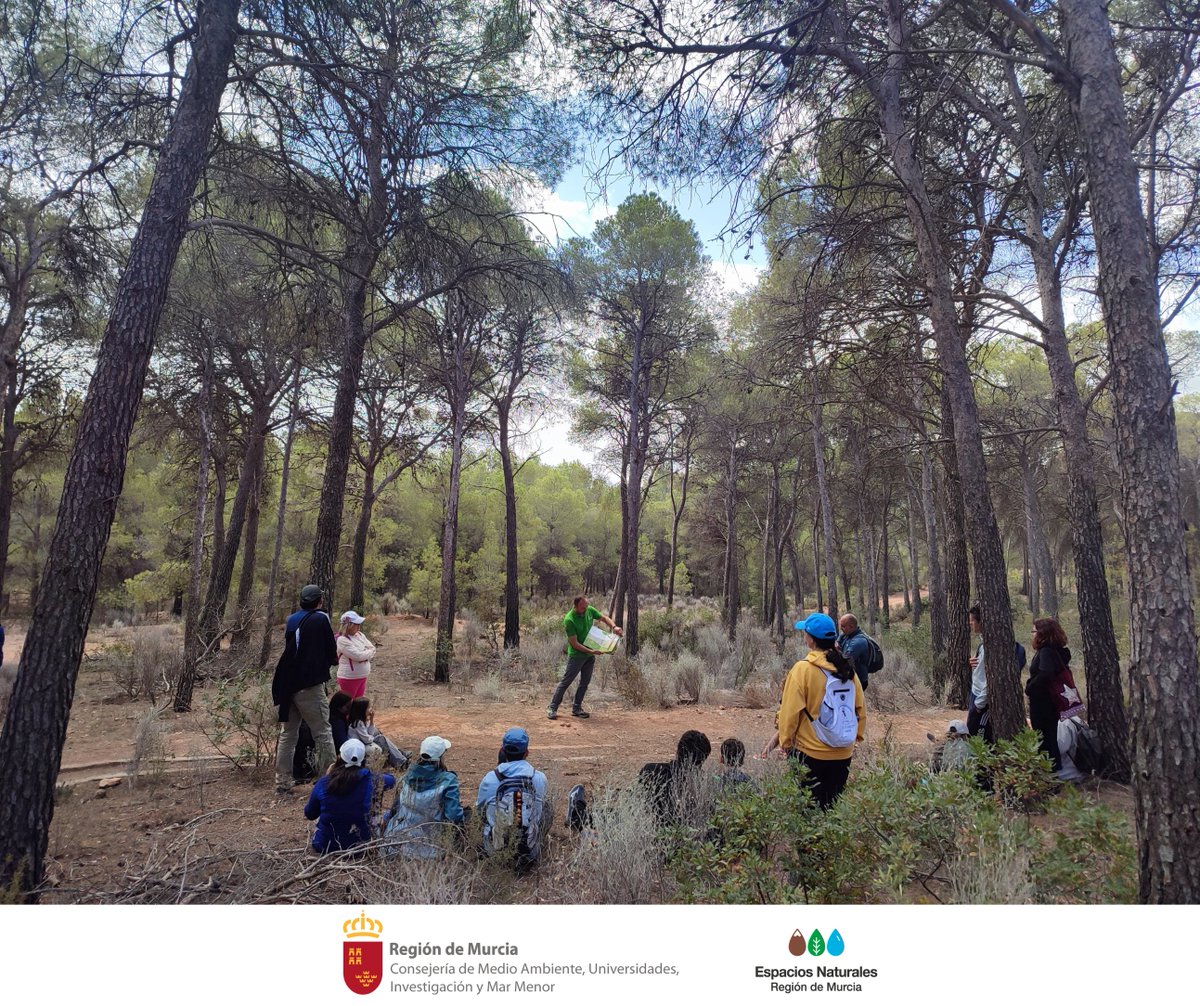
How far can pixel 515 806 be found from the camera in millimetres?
3582

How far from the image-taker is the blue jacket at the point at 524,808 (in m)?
3.58

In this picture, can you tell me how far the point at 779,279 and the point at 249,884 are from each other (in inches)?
455

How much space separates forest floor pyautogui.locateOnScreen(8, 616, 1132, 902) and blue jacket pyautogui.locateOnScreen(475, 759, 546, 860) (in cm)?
82

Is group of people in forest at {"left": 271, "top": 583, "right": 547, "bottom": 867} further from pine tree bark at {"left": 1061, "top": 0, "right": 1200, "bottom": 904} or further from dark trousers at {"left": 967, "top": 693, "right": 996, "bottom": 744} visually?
dark trousers at {"left": 967, "top": 693, "right": 996, "bottom": 744}

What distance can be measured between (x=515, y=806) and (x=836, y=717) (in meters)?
1.95

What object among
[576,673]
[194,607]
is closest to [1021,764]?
[576,673]

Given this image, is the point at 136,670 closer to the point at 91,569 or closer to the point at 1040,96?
the point at 91,569

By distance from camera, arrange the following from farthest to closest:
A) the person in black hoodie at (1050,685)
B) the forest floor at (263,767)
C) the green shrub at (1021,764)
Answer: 1. the person in black hoodie at (1050,685)
2. the forest floor at (263,767)
3. the green shrub at (1021,764)

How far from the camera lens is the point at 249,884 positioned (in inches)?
114

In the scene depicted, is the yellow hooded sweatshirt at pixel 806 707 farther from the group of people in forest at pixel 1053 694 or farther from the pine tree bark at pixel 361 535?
the pine tree bark at pixel 361 535

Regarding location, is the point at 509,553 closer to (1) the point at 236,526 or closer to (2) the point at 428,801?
(1) the point at 236,526

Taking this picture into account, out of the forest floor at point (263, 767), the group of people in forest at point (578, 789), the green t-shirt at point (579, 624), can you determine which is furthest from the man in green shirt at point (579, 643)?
the group of people in forest at point (578, 789)
